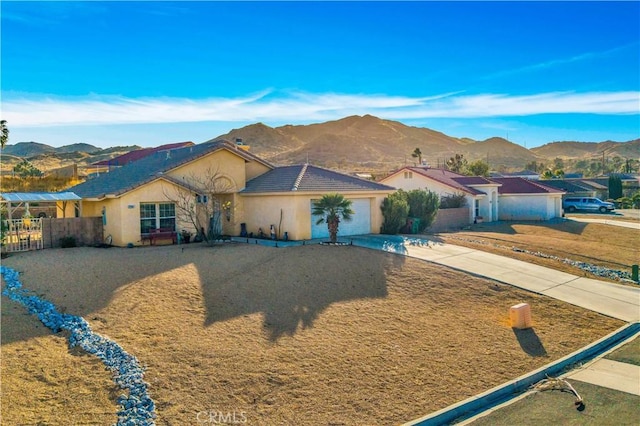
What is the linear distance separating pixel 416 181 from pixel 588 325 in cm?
2896

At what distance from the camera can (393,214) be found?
28.3 metres

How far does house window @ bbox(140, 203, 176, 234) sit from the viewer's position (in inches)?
941

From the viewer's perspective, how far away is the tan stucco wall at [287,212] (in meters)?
25.0

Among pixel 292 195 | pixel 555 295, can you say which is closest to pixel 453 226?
pixel 292 195

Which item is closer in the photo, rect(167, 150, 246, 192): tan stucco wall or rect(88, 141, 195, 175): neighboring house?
rect(167, 150, 246, 192): tan stucco wall

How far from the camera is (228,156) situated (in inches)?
1093

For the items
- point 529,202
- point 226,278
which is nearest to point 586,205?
point 529,202

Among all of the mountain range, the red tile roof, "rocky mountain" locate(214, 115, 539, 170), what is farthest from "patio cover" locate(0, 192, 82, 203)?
"rocky mountain" locate(214, 115, 539, 170)

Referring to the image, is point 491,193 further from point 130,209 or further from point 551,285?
point 130,209

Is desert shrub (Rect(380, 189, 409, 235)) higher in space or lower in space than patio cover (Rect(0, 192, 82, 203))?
lower

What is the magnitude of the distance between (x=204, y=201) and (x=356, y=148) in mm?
110245

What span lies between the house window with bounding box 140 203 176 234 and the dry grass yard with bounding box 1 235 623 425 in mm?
4730

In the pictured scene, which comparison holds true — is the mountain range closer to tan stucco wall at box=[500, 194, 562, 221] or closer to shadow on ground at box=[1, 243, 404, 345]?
tan stucco wall at box=[500, 194, 562, 221]

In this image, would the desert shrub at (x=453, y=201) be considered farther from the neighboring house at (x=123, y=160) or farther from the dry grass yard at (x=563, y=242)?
the neighboring house at (x=123, y=160)
